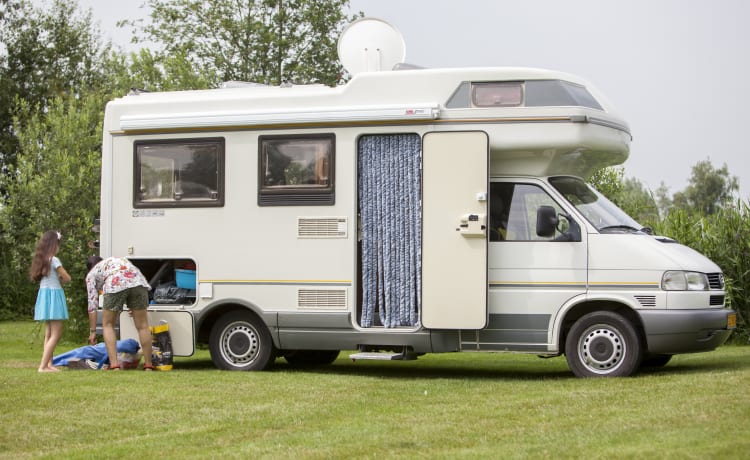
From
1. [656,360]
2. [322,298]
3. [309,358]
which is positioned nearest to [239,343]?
[322,298]

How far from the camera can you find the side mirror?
10883 mm

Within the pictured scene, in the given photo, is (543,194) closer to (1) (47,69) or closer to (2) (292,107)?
(2) (292,107)

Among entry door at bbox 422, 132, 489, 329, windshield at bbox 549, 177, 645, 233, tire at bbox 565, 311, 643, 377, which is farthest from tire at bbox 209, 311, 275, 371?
windshield at bbox 549, 177, 645, 233

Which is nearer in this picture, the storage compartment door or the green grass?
the green grass

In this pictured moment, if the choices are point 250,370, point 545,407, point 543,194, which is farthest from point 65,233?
point 545,407

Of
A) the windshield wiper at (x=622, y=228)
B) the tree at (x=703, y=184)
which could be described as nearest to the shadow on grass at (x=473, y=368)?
the windshield wiper at (x=622, y=228)

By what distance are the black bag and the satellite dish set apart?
373 centimetres

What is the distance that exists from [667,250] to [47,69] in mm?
28391

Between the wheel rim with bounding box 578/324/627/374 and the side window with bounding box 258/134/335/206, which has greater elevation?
the side window with bounding box 258/134/335/206

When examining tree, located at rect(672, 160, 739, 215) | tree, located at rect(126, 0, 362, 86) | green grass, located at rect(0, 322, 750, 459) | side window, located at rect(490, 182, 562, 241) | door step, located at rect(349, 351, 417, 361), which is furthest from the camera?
tree, located at rect(672, 160, 739, 215)

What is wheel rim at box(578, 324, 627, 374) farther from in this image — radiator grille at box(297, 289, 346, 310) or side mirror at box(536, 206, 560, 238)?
radiator grille at box(297, 289, 346, 310)

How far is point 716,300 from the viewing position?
10.8 m

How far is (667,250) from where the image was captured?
35.3 feet

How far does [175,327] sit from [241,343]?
0.80m
